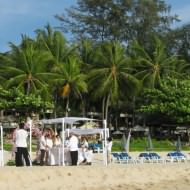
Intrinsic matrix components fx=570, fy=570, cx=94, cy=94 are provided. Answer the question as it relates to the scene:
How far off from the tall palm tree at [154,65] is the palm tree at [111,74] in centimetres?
157

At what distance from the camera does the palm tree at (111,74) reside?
51.4 meters

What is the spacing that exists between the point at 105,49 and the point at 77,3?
57.5 feet

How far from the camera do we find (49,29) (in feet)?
181

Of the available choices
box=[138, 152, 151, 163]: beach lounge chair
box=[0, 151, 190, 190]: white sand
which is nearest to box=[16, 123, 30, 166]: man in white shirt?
box=[0, 151, 190, 190]: white sand

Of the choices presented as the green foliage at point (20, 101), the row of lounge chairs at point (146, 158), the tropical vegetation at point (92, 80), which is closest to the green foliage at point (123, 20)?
the tropical vegetation at point (92, 80)

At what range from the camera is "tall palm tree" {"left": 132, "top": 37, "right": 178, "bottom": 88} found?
175 feet

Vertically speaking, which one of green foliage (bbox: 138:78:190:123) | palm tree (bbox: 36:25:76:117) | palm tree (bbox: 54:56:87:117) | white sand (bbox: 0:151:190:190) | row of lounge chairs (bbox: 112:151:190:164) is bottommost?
white sand (bbox: 0:151:190:190)

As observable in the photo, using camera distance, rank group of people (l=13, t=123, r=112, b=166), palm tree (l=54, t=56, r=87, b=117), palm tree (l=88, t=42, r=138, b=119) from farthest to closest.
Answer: palm tree (l=88, t=42, r=138, b=119)
palm tree (l=54, t=56, r=87, b=117)
group of people (l=13, t=123, r=112, b=166)

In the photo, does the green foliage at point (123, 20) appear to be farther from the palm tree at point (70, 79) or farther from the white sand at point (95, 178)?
the white sand at point (95, 178)

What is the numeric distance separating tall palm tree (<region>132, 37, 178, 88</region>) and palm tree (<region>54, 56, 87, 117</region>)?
6.22 m

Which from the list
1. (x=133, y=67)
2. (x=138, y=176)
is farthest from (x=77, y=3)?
(x=138, y=176)

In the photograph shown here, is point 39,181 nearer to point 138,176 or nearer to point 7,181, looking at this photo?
point 7,181

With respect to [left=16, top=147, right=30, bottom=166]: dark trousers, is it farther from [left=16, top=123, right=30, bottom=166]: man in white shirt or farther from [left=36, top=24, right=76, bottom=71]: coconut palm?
[left=36, top=24, right=76, bottom=71]: coconut palm

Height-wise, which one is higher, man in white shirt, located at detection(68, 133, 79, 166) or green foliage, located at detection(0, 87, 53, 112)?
green foliage, located at detection(0, 87, 53, 112)
